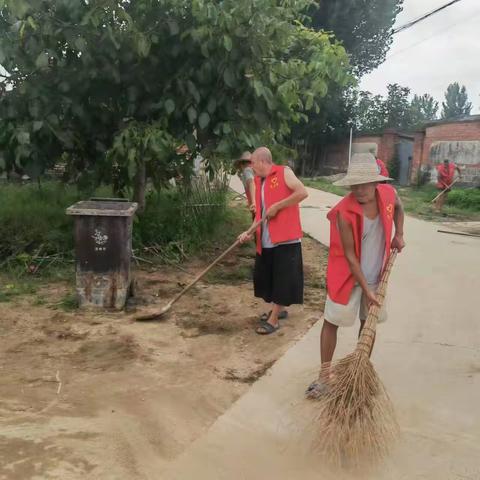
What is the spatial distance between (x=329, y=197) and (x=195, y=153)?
968cm

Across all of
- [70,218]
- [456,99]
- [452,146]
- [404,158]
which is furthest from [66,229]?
[456,99]

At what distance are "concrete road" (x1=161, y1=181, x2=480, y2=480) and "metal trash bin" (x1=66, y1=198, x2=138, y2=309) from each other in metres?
1.42

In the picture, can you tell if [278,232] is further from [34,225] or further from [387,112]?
[387,112]

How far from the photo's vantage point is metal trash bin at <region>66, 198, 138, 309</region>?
471 cm

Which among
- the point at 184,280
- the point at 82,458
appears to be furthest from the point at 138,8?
the point at 82,458

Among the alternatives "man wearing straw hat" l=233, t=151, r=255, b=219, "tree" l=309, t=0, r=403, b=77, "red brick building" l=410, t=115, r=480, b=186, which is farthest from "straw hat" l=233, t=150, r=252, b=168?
"tree" l=309, t=0, r=403, b=77

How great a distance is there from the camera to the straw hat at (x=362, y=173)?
2951 millimetres

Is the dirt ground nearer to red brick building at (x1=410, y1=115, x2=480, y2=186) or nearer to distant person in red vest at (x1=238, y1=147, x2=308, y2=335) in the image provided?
distant person in red vest at (x1=238, y1=147, x2=308, y2=335)

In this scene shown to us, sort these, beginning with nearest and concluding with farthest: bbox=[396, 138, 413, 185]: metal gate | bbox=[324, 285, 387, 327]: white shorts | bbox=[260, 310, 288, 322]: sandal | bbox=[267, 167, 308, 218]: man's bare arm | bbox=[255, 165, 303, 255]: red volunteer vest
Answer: bbox=[324, 285, 387, 327]: white shorts < bbox=[267, 167, 308, 218]: man's bare arm < bbox=[255, 165, 303, 255]: red volunteer vest < bbox=[260, 310, 288, 322]: sandal < bbox=[396, 138, 413, 185]: metal gate

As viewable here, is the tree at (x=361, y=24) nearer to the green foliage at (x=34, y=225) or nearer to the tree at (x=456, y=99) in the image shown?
the green foliage at (x=34, y=225)

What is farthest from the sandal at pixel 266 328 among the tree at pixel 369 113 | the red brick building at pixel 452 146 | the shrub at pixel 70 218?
the tree at pixel 369 113

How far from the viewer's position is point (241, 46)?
5.29 metres

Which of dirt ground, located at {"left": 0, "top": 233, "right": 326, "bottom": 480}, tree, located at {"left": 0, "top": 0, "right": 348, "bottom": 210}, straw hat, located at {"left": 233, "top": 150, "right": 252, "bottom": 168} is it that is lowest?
dirt ground, located at {"left": 0, "top": 233, "right": 326, "bottom": 480}

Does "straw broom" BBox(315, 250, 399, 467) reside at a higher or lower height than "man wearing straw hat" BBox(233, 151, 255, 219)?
lower
